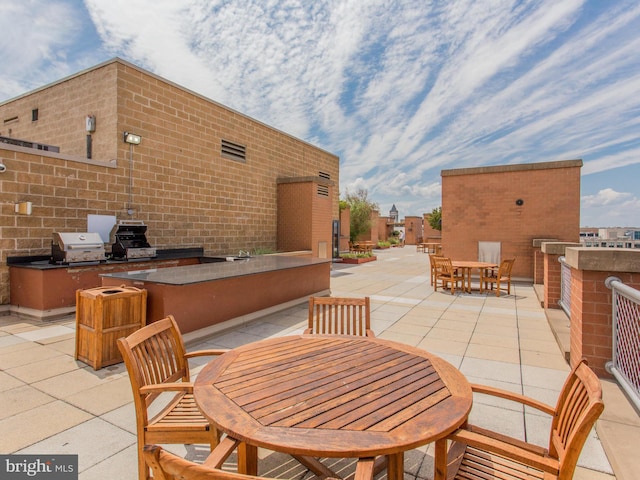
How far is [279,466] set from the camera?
1.91m

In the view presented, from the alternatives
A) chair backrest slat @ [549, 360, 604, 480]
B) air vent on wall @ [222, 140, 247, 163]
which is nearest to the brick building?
air vent on wall @ [222, 140, 247, 163]

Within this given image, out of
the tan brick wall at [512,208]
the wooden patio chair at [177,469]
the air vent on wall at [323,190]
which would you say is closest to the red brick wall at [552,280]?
the tan brick wall at [512,208]

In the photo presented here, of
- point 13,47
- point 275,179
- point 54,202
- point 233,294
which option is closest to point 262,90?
point 275,179

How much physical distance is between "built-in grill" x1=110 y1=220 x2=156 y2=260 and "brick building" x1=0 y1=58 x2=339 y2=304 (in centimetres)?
55

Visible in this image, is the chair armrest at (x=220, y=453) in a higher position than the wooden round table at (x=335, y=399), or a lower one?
lower

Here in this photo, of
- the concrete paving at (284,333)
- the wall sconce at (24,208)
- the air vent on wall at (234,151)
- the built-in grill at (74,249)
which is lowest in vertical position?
the concrete paving at (284,333)

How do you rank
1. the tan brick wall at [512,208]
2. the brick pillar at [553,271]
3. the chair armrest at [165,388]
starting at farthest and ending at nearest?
the tan brick wall at [512,208]
the brick pillar at [553,271]
the chair armrest at [165,388]

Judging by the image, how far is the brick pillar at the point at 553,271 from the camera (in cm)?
513

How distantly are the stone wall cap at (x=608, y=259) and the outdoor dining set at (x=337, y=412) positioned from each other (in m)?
1.73

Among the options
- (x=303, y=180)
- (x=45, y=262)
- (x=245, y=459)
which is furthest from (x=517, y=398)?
(x=303, y=180)

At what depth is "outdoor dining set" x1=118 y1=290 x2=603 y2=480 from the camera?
44.5 inches

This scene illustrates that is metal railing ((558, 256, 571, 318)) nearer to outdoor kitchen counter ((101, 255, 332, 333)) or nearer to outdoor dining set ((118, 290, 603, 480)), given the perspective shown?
outdoor dining set ((118, 290, 603, 480))

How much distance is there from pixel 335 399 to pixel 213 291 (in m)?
3.45

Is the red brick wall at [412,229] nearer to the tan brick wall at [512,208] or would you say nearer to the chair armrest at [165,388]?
the tan brick wall at [512,208]
